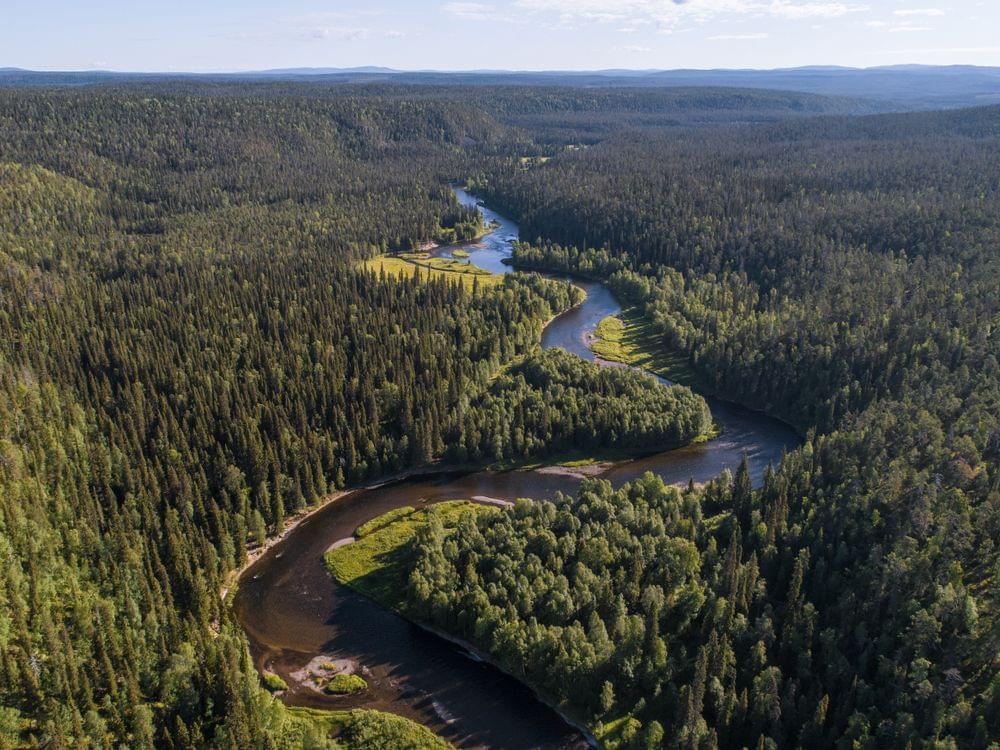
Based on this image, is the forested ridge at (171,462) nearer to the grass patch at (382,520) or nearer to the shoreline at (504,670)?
the grass patch at (382,520)

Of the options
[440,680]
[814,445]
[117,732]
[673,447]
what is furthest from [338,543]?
[814,445]

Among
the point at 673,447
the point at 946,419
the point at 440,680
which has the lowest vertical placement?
the point at 440,680

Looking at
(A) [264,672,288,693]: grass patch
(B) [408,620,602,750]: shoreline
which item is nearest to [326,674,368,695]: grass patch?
(A) [264,672,288,693]: grass patch

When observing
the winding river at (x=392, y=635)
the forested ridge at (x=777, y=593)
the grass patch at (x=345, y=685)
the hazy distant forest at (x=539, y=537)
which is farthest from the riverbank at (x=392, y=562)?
the grass patch at (x=345, y=685)

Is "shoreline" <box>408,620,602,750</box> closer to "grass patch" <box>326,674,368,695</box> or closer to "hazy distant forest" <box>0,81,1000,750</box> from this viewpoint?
"hazy distant forest" <box>0,81,1000,750</box>

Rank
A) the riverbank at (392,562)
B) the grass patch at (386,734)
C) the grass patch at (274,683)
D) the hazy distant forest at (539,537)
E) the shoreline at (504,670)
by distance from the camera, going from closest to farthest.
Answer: the hazy distant forest at (539,537)
the grass patch at (386,734)
the shoreline at (504,670)
the grass patch at (274,683)
the riverbank at (392,562)

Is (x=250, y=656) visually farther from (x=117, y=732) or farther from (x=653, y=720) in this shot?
(x=653, y=720)
